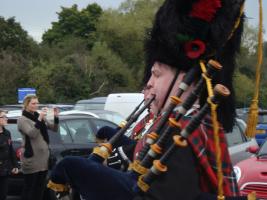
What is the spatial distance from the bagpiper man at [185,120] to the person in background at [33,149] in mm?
5898

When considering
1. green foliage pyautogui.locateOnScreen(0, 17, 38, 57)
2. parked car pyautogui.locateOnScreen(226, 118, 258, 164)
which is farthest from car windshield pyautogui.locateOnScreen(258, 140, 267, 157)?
green foliage pyautogui.locateOnScreen(0, 17, 38, 57)

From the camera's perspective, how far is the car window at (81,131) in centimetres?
1038

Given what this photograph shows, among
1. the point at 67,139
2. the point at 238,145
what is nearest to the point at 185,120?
the point at 67,139

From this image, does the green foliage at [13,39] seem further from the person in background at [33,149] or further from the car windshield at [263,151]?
the car windshield at [263,151]

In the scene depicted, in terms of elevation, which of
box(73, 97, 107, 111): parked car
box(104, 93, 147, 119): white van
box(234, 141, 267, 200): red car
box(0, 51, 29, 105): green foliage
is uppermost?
box(234, 141, 267, 200): red car

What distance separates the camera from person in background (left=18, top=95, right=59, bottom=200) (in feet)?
28.0

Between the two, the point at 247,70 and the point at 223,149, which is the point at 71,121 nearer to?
the point at 247,70

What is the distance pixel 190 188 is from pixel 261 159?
22.0 ft

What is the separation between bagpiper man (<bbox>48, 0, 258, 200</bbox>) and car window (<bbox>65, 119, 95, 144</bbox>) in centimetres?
760

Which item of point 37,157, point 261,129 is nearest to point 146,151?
point 37,157

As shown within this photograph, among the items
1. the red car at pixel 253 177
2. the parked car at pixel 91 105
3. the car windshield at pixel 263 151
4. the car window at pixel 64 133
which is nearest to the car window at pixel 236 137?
the car windshield at pixel 263 151

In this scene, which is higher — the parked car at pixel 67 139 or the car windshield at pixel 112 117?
the parked car at pixel 67 139

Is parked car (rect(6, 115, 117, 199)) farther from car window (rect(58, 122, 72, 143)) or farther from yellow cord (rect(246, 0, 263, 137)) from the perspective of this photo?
yellow cord (rect(246, 0, 263, 137))

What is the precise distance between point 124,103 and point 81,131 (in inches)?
239
